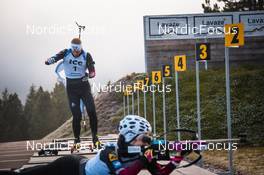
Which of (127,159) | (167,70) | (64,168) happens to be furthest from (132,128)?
(167,70)

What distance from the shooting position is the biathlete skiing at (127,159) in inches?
157

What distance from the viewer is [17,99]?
107ft

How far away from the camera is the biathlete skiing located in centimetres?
398

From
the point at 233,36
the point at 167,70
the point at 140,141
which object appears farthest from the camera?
the point at 167,70

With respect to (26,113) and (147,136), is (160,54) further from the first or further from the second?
(147,136)

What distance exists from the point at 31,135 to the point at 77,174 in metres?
31.0

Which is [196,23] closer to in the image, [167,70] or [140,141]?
[167,70]

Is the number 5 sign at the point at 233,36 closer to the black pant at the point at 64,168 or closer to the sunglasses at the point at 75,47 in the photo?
the sunglasses at the point at 75,47

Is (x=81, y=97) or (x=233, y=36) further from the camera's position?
(x=81, y=97)

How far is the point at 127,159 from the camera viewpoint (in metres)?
4.19

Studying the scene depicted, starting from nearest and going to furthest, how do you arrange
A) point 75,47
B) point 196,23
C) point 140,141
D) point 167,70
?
point 140,141 → point 75,47 → point 167,70 → point 196,23

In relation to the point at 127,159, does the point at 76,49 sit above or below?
above

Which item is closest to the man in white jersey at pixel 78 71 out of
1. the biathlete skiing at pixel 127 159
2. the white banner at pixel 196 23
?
the biathlete skiing at pixel 127 159

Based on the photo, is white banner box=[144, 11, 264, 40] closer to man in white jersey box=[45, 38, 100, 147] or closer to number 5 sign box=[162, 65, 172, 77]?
number 5 sign box=[162, 65, 172, 77]
